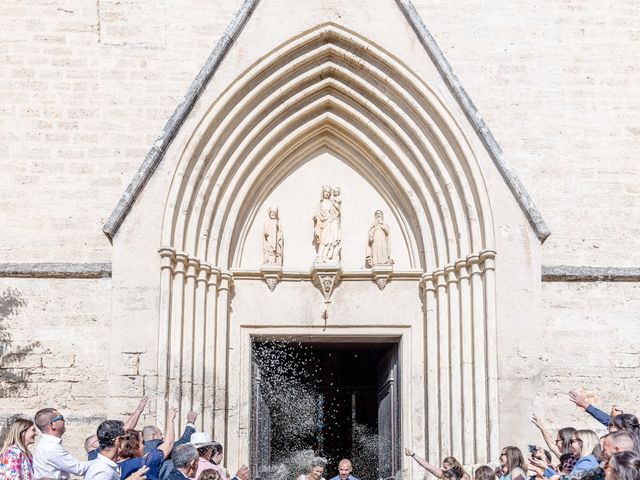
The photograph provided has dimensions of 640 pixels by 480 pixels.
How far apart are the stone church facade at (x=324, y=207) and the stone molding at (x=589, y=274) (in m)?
0.02

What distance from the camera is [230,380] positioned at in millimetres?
12836

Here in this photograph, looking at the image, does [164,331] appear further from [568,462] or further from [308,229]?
[568,462]

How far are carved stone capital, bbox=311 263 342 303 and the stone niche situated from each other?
0.23 metres

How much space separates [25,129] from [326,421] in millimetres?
6181

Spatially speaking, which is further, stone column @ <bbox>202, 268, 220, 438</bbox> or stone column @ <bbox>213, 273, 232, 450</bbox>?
stone column @ <bbox>213, 273, 232, 450</bbox>

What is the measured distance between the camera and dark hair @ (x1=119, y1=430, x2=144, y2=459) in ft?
24.0

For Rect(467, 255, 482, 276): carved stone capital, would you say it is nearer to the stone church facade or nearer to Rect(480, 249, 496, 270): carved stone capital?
the stone church facade

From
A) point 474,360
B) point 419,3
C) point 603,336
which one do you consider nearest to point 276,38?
point 419,3

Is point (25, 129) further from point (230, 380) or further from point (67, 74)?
point (230, 380)

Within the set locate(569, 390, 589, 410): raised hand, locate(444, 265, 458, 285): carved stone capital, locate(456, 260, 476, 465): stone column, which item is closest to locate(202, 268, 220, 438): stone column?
locate(444, 265, 458, 285): carved stone capital

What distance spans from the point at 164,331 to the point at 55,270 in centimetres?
174

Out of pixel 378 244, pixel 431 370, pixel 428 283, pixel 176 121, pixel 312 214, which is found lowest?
pixel 431 370

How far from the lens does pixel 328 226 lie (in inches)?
522

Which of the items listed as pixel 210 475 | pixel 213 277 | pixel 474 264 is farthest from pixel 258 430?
pixel 210 475
